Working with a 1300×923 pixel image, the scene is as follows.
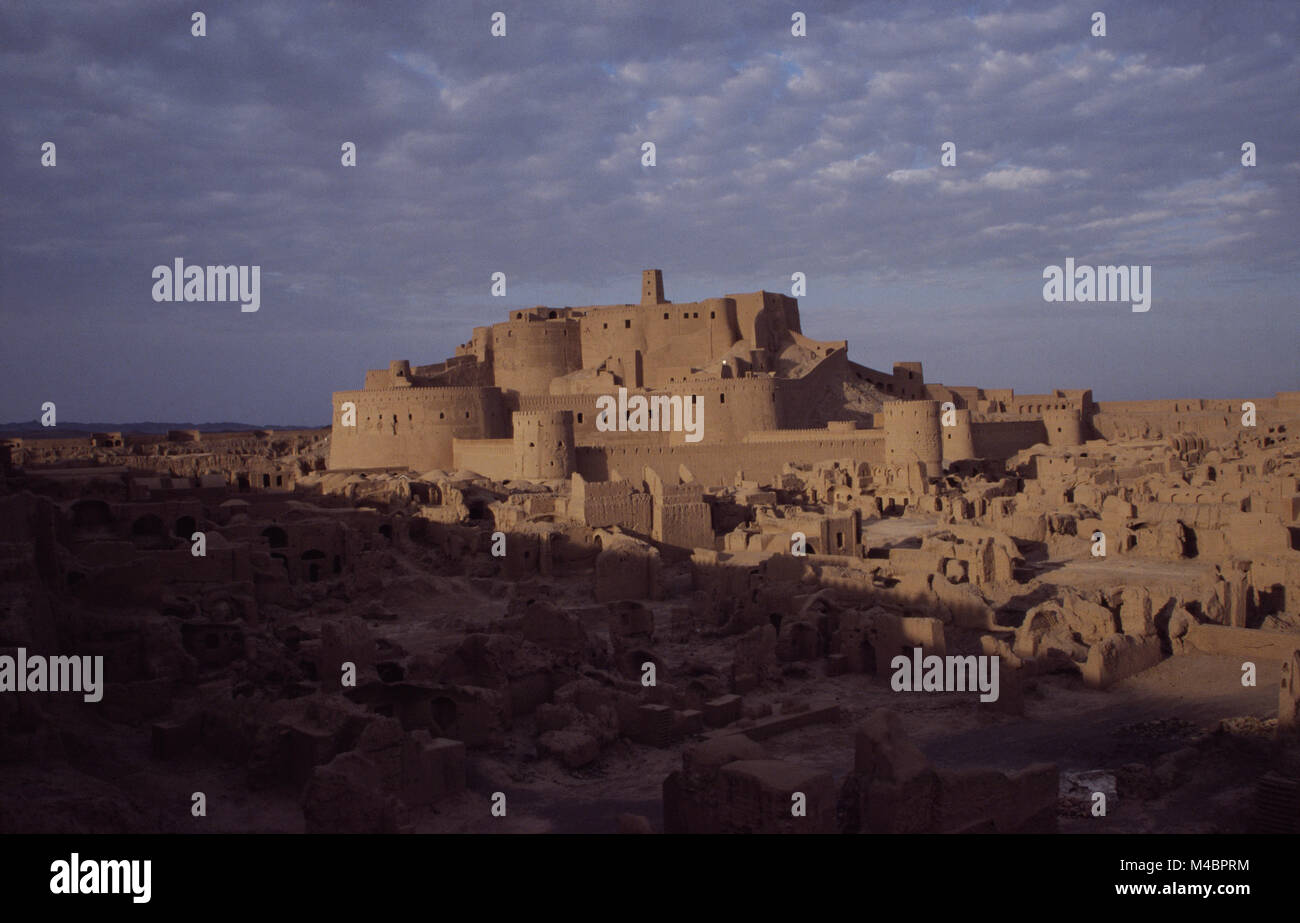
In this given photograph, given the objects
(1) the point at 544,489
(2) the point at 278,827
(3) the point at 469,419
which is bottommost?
(2) the point at 278,827

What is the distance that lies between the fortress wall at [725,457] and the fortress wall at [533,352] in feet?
47.1

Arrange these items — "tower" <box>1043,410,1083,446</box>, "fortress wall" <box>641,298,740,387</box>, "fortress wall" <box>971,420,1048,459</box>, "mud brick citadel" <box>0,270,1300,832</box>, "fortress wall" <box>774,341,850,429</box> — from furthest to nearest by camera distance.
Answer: "fortress wall" <box>641,298,740,387</box> → "tower" <box>1043,410,1083,446</box> → "fortress wall" <box>971,420,1048,459</box> → "fortress wall" <box>774,341,850,429</box> → "mud brick citadel" <box>0,270,1300,832</box>

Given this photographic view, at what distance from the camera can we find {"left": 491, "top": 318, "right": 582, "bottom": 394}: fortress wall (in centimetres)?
5238

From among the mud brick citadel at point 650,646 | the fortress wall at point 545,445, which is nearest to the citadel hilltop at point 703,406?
the fortress wall at point 545,445

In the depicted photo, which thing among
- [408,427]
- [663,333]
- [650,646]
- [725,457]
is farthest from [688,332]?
[650,646]

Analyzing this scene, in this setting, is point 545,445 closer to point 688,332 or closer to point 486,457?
point 486,457

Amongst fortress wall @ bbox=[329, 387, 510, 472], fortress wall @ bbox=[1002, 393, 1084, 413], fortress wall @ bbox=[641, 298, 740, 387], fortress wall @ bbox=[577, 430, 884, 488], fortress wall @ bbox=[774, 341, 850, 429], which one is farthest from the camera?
fortress wall @ bbox=[1002, 393, 1084, 413]

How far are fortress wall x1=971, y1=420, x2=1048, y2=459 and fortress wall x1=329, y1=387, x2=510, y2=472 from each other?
22.5 meters

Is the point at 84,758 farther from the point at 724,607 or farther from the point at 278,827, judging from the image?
the point at 724,607

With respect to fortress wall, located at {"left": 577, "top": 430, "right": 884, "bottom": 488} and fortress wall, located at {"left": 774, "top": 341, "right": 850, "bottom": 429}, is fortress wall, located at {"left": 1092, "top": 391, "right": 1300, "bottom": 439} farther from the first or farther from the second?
fortress wall, located at {"left": 577, "top": 430, "right": 884, "bottom": 488}

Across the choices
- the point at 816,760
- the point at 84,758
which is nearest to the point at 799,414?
the point at 816,760

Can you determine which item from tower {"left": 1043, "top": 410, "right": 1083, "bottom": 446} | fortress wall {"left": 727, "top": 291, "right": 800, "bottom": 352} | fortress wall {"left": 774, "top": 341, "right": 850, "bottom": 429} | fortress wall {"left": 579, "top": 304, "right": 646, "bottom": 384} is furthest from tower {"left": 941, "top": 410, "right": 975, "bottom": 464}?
fortress wall {"left": 579, "top": 304, "right": 646, "bottom": 384}
